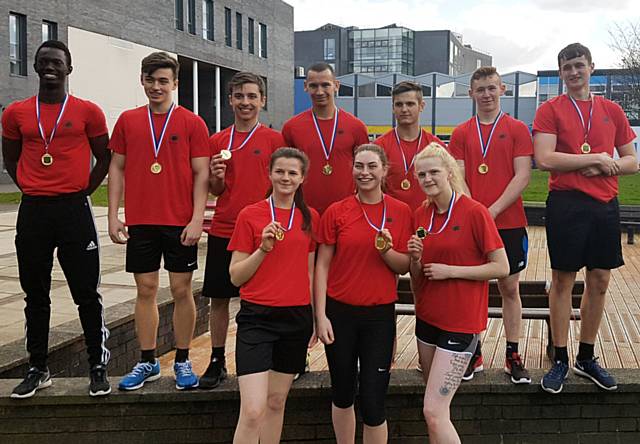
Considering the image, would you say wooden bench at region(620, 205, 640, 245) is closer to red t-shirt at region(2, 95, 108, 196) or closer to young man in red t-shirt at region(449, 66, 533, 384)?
young man in red t-shirt at region(449, 66, 533, 384)

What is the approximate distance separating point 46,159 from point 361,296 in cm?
208

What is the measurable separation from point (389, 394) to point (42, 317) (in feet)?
7.29

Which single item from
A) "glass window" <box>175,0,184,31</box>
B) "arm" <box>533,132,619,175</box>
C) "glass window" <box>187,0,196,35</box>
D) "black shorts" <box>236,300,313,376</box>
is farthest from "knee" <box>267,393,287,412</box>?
"glass window" <box>187,0,196,35</box>

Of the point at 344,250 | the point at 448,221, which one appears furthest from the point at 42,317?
the point at 448,221

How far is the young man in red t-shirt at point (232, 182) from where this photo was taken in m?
4.40

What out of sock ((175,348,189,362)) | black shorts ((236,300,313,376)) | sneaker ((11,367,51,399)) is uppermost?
black shorts ((236,300,313,376))

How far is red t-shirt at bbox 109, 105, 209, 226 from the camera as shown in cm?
430

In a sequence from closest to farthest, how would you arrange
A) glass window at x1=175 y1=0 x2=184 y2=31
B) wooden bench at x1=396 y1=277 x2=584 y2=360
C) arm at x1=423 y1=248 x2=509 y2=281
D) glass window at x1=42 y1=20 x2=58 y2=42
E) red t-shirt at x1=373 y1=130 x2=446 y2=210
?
arm at x1=423 y1=248 x2=509 y2=281, red t-shirt at x1=373 y1=130 x2=446 y2=210, wooden bench at x1=396 y1=277 x2=584 y2=360, glass window at x1=42 y1=20 x2=58 y2=42, glass window at x1=175 y1=0 x2=184 y2=31

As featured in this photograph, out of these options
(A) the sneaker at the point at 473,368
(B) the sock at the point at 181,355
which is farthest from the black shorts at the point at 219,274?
(A) the sneaker at the point at 473,368

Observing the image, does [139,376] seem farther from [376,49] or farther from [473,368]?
[376,49]

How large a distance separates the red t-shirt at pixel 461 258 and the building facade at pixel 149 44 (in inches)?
1011

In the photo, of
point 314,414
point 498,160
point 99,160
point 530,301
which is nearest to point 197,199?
point 99,160

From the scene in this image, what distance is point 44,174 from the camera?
4.23 meters

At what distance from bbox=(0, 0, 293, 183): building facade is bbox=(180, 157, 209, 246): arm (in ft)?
80.1
